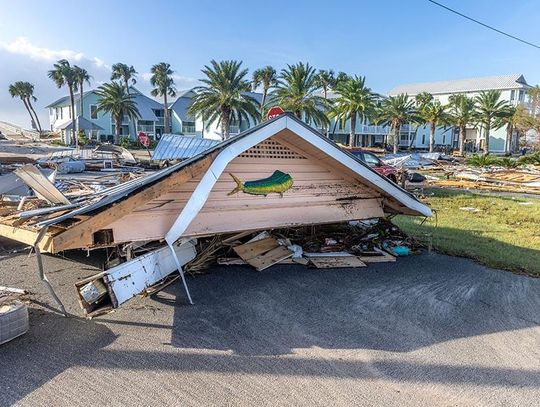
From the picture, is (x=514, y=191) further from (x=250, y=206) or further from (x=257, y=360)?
(x=257, y=360)

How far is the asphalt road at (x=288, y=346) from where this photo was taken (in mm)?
3574

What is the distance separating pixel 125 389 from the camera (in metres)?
3.57

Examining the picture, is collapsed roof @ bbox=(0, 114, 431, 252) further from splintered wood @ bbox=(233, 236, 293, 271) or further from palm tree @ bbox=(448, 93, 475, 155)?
palm tree @ bbox=(448, 93, 475, 155)

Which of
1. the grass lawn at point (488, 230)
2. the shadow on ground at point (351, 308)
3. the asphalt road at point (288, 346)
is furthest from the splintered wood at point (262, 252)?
the grass lawn at point (488, 230)

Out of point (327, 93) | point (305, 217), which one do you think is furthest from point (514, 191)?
point (327, 93)

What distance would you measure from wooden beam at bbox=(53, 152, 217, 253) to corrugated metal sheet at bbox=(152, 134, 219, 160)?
18853mm

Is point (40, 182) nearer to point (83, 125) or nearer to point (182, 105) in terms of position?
point (83, 125)

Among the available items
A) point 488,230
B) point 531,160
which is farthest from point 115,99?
point 488,230

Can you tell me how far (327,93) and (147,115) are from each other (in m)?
32.9

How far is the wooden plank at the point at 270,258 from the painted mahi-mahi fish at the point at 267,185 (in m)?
1.09

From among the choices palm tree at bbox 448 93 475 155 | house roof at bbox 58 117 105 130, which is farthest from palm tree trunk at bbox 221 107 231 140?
palm tree at bbox 448 93 475 155

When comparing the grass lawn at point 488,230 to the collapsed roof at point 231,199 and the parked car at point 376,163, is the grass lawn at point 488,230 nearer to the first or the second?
the collapsed roof at point 231,199

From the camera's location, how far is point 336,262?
7.32 meters

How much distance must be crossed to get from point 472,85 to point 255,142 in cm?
8886
